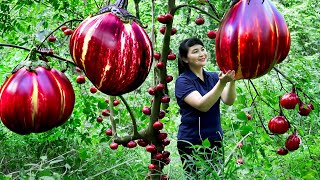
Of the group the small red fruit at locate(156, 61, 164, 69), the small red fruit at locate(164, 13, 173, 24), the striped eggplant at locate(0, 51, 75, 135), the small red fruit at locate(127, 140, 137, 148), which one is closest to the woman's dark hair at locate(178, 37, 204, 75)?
the small red fruit at locate(127, 140, 137, 148)

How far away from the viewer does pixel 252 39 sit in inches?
17.9

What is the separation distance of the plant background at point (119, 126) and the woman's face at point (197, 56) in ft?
0.97

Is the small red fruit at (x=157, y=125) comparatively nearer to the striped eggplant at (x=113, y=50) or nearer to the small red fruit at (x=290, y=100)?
the small red fruit at (x=290, y=100)

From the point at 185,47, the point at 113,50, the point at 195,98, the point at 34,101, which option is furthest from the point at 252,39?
the point at 185,47

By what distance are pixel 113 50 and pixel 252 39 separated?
0.48 feet

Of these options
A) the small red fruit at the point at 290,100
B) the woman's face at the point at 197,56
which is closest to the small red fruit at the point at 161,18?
the small red fruit at the point at 290,100

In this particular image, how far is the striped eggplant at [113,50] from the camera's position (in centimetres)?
48

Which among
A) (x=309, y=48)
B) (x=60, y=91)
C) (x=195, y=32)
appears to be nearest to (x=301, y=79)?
(x=60, y=91)

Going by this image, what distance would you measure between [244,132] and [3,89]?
1.19 meters

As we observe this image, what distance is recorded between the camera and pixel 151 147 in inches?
80.8

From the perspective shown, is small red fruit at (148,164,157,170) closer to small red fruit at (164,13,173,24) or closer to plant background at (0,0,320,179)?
plant background at (0,0,320,179)

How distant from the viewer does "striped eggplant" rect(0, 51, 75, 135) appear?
0.55 m

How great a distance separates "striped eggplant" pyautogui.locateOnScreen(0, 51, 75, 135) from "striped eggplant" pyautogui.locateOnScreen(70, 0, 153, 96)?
0.26 feet

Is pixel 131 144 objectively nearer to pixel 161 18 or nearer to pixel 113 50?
pixel 161 18
